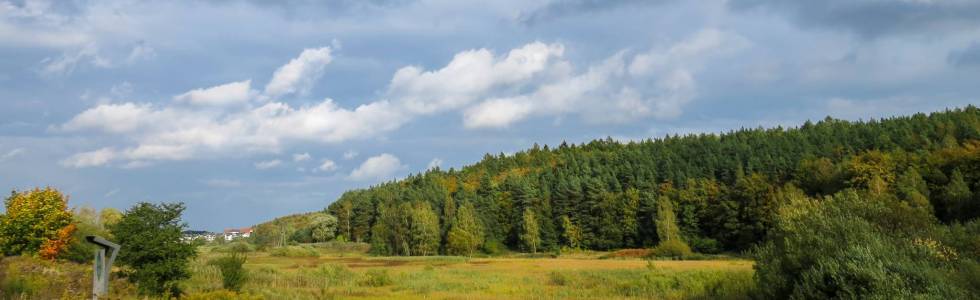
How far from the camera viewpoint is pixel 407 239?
10412 cm

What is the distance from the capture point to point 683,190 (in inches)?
3750

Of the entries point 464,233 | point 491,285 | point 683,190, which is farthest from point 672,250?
point 491,285

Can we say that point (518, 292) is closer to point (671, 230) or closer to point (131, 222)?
point (131, 222)

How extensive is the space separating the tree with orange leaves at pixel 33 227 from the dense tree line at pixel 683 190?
62358 millimetres

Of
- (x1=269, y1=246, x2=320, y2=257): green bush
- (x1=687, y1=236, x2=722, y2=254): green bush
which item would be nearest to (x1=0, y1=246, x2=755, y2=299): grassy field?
(x1=687, y1=236, x2=722, y2=254): green bush

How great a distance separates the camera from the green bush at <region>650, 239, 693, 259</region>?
77.8 m

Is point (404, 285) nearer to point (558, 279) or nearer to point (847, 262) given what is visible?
point (558, 279)

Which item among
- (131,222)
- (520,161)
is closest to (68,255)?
(131,222)

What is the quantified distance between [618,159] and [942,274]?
109 meters

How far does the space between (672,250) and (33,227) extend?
6392 cm

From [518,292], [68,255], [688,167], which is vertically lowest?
[518,292]

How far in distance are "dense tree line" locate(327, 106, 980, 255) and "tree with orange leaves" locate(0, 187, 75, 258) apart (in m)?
62.4

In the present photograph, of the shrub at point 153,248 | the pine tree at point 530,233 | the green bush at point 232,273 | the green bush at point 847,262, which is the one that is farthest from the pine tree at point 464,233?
the green bush at point 847,262

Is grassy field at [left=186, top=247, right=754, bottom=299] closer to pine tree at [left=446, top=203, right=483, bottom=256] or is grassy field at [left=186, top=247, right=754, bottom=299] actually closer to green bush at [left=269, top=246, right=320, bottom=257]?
green bush at [left=269, top=246, right=320, bottom=257]
